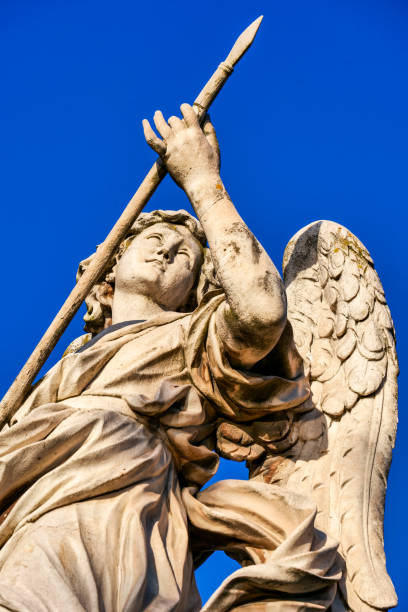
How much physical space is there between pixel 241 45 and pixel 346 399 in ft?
6.56

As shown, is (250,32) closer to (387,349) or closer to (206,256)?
(206,256)

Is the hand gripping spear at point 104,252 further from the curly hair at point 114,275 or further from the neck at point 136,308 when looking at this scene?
the curly hair at point 114,275

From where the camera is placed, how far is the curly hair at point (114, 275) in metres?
6.98

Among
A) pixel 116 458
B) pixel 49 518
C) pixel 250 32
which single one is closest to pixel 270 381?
pixel 116 458

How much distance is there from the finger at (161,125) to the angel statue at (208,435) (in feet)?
0.04

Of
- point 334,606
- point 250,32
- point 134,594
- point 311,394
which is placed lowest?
point 134,594

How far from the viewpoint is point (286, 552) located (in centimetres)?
524

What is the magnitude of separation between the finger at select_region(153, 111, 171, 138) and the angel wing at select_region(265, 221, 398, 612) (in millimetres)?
1232

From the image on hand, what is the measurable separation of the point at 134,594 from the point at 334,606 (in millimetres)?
1063

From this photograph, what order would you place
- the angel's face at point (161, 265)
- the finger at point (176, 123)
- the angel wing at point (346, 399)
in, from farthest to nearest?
the angel's face at point (161, 265) → the finger at point (176, 123) → the angel wing at point (346, 399)

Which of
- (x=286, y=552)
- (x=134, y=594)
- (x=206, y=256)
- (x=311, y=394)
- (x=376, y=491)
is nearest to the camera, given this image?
(x=134, y=594)

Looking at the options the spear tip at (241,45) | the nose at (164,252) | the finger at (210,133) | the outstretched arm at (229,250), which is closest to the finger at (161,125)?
the outstretched arm at (229,250)

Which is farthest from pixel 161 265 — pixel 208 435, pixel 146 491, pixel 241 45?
pixel 146 491

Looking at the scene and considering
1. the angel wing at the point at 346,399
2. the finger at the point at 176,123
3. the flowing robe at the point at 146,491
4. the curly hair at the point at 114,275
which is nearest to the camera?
the flowing robe at the point at 146,491
